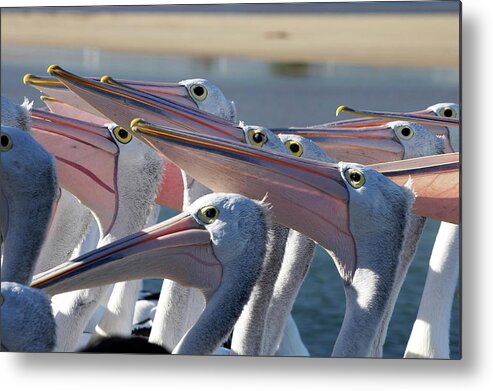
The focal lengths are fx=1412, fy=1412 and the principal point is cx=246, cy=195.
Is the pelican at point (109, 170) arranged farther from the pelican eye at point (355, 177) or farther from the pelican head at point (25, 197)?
the pelican eye at point (355, 177)

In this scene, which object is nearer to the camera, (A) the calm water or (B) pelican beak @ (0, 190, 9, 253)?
(B) pelican beak @ (0, 190, 9, 253)

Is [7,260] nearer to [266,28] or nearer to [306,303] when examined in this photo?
[266,28]

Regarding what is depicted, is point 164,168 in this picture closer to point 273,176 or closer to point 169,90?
point 169,90

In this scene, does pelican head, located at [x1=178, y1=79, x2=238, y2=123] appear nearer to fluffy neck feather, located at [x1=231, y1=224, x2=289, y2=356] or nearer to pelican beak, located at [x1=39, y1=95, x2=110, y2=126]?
pelican beak, located at [x1=39, y1=95, x2=110, y2=126]

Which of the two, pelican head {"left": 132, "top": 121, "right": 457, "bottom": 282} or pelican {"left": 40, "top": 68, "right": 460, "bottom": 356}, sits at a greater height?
pelican {"left": 40, "top": 68, "right": 460, "bottom": 356}

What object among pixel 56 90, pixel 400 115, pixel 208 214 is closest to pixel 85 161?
pixel 56 90

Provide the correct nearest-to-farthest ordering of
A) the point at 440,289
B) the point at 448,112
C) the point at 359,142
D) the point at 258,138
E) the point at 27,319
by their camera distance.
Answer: the point at 27,319
the point at 258,138
the point at 448,112
the point at 440,289
the point at 359,142

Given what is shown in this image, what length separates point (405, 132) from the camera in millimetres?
5598

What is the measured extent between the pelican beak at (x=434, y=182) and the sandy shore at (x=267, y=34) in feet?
1.16

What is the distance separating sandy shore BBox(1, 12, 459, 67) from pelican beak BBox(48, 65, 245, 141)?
0.21 meters

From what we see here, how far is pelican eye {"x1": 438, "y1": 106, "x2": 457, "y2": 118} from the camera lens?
5195 mm

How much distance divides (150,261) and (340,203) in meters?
0.68

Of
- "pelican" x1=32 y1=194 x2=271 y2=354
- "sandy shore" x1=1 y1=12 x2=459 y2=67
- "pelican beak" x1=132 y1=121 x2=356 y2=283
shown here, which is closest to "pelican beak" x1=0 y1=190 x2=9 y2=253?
"pelican" x1=32 y1=194 x2=271 y2=354

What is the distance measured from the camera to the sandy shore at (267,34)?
4.99 m
